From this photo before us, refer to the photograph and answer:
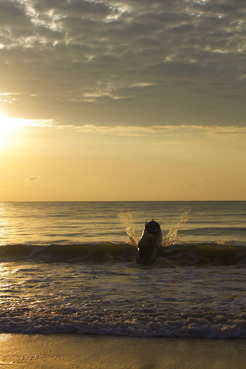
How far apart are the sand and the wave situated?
14.0 m

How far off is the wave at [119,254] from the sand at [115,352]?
46.0ft

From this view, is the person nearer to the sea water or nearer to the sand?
the sea water

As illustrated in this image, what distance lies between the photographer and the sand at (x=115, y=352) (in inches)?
306

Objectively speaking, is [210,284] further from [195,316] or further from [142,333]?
[142,333]

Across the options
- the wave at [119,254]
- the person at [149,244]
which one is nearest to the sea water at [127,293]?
the wave at [119,254]

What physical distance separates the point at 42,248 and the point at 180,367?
73.5ft

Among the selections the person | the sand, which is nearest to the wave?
the person

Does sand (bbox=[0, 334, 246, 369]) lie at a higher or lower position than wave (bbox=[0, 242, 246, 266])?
higher

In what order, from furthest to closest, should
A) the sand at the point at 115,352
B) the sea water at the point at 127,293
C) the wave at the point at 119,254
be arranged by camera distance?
the wave at the point at 119,254
the sea water at the point at 127,293
the sand at the point at 115,352

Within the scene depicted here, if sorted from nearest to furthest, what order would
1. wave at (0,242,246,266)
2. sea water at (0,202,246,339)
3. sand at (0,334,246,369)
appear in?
sand at (0,334,246,369)
sea water at (0,202,246,339)
wave at (0,242,246,266)

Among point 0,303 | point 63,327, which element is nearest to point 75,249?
point 0,303

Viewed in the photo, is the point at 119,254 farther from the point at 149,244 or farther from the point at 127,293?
the point at 127,293

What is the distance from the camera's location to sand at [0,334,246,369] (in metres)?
7.76

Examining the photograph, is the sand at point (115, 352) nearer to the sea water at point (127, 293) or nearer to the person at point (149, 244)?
the sea water at point (127, 293)
